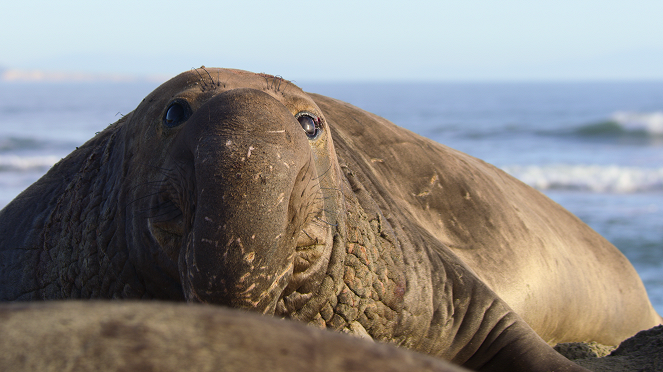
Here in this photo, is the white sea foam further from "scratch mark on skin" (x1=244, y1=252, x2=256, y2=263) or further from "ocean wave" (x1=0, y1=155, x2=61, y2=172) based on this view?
"scratch mark on skin" (x1=244, y1=252, x2=256, y2=263)

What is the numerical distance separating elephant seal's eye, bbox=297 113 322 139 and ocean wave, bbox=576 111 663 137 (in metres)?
24.8

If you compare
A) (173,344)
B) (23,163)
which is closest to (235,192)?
(173,344)

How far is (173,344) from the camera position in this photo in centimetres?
85

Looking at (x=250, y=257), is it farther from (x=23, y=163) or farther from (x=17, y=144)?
(x=17, y=144)

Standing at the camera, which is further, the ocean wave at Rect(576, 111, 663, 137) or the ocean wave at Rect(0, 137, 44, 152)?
the ocean wave at Rect(576, 111, 663, 137)

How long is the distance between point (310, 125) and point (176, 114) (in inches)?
18.6

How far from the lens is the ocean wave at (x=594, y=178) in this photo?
14227mm

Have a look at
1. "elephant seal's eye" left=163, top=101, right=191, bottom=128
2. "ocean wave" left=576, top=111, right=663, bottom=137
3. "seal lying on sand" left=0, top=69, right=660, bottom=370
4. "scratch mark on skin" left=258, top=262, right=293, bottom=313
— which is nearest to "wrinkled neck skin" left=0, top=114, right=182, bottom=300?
"seal lying on sand" left=0, top=69, right=660, bottom=370

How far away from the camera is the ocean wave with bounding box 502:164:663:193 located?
560 inches

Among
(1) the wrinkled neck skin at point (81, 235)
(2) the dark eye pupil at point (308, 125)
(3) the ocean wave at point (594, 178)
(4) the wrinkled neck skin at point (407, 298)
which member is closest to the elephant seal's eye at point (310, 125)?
(2) the dark eye pupil at point (308, 125)

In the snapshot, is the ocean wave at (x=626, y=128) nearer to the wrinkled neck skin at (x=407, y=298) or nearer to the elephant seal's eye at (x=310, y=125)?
the wrinkled neck skin at (x=407, y=298)

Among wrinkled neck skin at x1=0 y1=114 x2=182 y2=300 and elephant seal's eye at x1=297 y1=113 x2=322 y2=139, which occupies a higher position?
elephant seal's eye at x1=297 y1=113 x2=322 y2=139

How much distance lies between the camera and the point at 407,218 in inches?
126

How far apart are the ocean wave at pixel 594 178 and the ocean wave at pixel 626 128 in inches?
361
